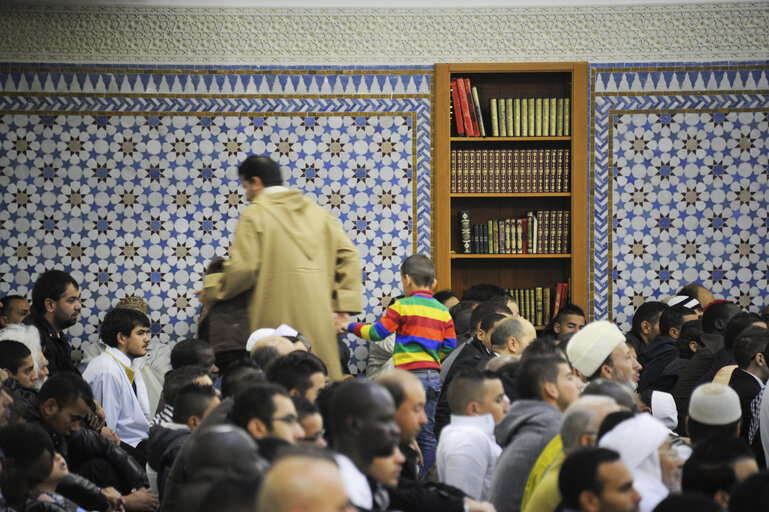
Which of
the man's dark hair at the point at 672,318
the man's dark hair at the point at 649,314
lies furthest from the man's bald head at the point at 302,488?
the man's dark hair at the point at 649,314

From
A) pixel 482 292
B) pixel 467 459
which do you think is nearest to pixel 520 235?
→ pixel 482 292

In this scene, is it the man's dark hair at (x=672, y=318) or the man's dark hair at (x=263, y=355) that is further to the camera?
the man's dark hair at (x=672, y=318)

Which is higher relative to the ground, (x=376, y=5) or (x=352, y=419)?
(x=376, y=5)

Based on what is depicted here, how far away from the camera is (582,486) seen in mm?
2479

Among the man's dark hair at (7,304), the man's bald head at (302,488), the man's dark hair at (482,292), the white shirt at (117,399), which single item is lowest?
the white shirt at (117,399)

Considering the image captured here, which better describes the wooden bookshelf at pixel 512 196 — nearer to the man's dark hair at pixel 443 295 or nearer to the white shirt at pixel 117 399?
the man's dark hair at pixel 443 295

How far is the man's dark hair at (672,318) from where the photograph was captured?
628 centimetres

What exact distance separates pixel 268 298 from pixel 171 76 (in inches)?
146

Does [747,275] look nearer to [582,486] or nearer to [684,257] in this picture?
[684,257]

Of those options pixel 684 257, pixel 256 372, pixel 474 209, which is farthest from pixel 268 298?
pixel 684 257

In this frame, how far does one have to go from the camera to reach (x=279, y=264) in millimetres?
4609

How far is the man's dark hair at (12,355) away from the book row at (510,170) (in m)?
3.89

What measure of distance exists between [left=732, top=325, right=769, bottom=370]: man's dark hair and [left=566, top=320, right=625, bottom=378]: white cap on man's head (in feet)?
2.28

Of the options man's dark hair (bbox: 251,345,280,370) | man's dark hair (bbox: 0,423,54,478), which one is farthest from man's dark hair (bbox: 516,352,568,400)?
man's dark hair (bbox: 0,423,54,478)
